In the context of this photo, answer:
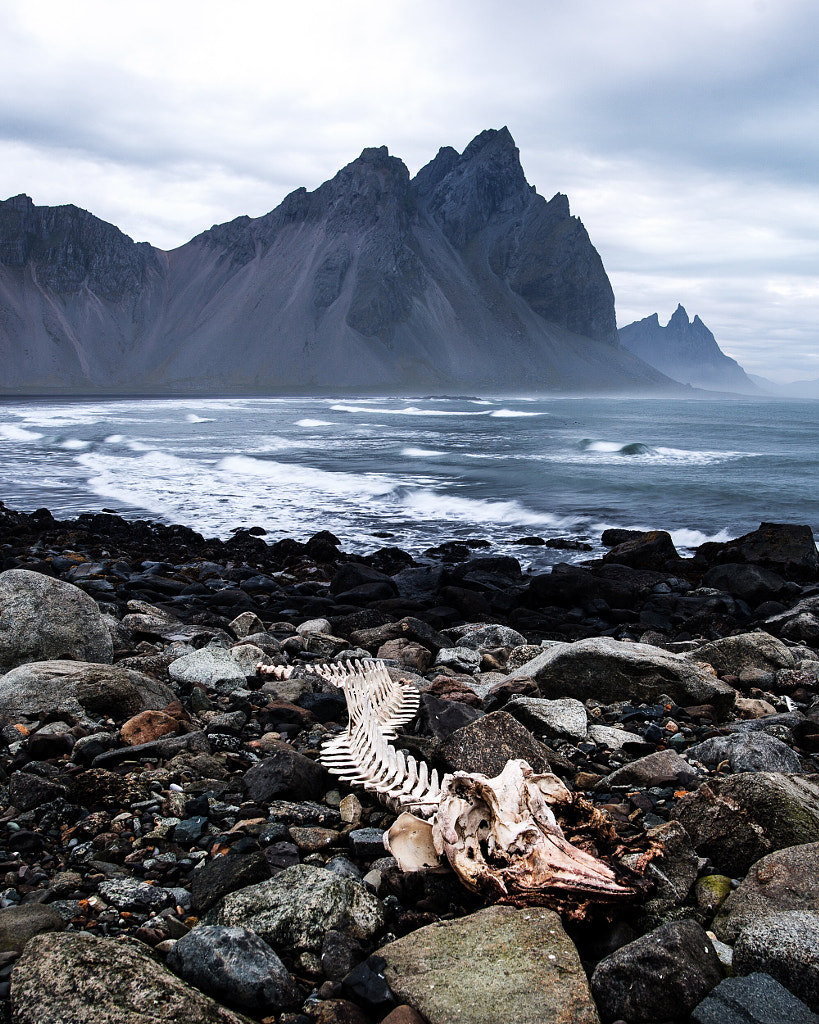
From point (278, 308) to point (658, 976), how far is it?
17248 centimetres

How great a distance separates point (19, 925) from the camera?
2461 millimetres

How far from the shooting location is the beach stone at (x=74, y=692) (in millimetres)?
4242

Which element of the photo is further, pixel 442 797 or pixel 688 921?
pixel 442 797

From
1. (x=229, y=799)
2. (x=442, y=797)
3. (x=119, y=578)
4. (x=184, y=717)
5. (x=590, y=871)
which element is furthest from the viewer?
(x=119, y=578)

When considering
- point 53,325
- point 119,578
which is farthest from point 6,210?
point 119,578

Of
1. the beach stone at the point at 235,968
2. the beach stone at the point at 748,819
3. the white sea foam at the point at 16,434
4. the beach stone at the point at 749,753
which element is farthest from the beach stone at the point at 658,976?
the white sea foam at the point at 16,434

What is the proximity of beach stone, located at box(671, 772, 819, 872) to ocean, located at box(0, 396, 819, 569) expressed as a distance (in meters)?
11.4

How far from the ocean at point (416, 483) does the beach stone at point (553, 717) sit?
9.85 meters

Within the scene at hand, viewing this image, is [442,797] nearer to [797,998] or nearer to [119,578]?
[797,998]

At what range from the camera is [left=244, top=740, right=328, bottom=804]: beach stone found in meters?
3.61

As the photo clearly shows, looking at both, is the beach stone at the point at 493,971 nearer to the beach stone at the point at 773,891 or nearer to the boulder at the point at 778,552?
the beach stone at the point at 773,891

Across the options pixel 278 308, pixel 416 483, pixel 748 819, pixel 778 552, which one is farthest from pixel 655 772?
pixel 278 308

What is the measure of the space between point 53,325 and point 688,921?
589ft

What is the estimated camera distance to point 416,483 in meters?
24.7
